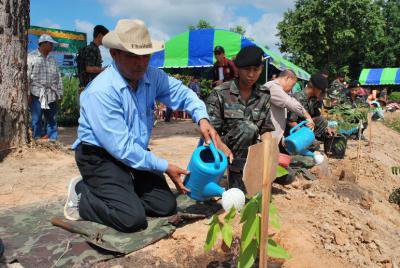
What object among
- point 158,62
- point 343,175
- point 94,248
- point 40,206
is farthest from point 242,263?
point 158,62

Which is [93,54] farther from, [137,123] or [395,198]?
[395,198]

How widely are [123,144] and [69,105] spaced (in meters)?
8.23

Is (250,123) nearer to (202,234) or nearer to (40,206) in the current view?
(202,234)

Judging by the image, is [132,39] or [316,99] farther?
[316,99]

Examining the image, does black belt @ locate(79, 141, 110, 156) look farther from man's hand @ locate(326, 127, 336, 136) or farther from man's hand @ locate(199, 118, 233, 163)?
man's hand @ locate(326, 127, 336, 136)

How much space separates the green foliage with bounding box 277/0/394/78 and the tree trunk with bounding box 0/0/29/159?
24.4 metres

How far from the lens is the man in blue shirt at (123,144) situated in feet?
8.65

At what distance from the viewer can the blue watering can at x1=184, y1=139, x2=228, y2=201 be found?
2.66 meters

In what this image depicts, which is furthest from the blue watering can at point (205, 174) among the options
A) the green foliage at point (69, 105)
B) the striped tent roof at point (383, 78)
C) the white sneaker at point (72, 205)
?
the striped tent roof at point (383, 78)

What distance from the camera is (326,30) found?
27797 millimetres

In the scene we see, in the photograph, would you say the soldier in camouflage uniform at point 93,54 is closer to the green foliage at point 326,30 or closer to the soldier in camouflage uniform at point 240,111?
the soldier in camouflage uniform at point 240,111

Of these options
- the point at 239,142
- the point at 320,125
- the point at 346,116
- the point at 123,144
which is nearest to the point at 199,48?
the point at 346,116

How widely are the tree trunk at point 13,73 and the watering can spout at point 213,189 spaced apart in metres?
3.29

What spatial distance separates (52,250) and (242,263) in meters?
1.26
